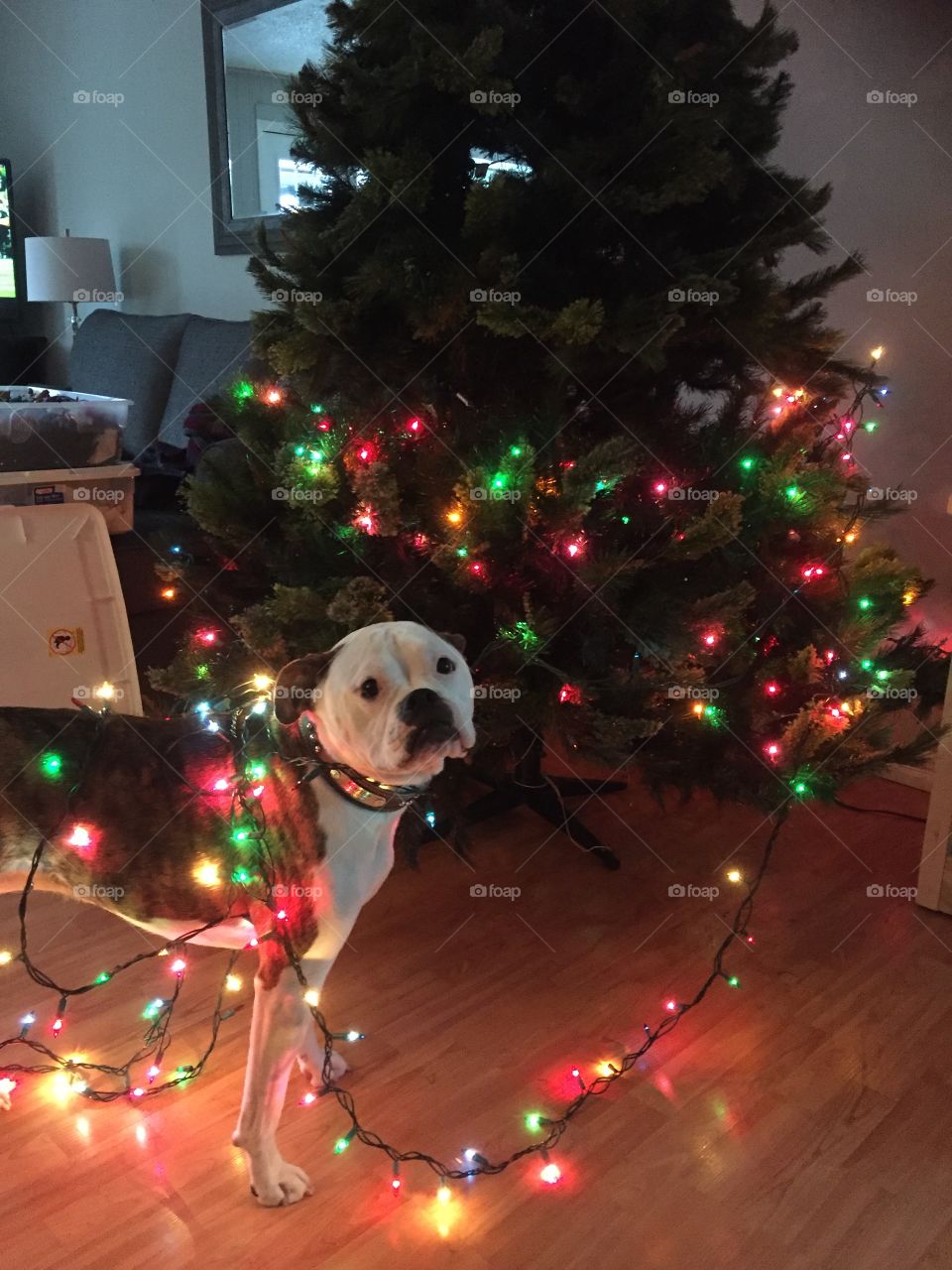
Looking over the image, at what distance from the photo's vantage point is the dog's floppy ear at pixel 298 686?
46.3 inches

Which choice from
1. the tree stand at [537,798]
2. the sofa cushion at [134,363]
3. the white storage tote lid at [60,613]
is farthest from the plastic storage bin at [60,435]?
the sofa cushion at [134,363]

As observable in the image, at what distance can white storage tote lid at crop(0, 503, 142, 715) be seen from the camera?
1.81 metres

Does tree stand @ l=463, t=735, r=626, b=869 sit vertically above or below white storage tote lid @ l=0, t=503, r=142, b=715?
below

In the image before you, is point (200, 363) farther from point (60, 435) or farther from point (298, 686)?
point (298, 686)

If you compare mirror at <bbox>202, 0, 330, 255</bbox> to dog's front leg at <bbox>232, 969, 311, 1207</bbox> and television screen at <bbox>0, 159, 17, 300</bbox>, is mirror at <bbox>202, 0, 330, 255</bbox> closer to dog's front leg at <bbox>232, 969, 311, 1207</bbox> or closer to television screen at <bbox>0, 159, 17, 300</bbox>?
television screen at <bbox>0, 159, 17, 300</bbox>

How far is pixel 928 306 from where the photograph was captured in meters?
2.29

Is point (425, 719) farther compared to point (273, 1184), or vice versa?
point (273, 1184)

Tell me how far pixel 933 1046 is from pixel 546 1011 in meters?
0.65

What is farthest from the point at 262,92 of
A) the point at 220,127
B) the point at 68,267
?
the point at 68,267

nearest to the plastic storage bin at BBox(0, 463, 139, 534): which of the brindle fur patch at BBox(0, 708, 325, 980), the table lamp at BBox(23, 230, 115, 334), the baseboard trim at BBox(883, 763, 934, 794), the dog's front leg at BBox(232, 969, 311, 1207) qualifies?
the brindle fur patch at BBox(0, 708, 325, 980)

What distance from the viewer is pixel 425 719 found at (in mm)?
1080

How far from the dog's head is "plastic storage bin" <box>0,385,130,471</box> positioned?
1.28 meters

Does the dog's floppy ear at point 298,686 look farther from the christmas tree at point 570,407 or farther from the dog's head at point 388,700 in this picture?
the christmas tree at point 570,407

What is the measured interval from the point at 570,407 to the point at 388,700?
85cm
